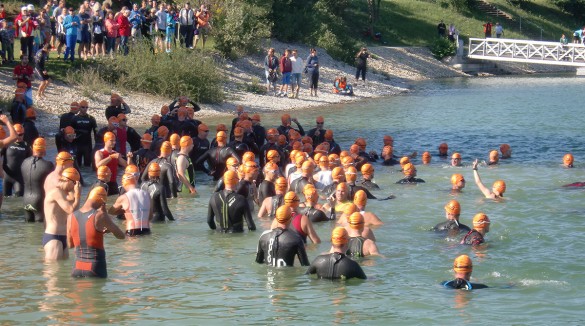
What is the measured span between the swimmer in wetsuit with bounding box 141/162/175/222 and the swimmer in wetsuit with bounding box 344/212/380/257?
336cm

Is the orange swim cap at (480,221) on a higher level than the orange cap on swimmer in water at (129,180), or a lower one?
lower

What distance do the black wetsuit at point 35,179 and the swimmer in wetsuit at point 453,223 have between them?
21.0 ft

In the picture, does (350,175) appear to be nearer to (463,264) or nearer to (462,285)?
(462,285)

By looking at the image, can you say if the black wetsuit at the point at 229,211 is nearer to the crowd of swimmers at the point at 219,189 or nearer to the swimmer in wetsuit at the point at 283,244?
the crowd of swimmers at the point at 219,189

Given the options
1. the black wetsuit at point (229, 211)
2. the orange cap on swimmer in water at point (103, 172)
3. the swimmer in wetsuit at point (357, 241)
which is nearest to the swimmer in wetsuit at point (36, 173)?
the orange cap on swimmer in water at point (103, 172)

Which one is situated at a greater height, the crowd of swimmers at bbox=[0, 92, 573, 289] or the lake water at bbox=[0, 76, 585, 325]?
the crowd of swimmers at bbox=[0, 92, 573, 289]

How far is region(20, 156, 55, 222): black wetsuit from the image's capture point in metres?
16.4

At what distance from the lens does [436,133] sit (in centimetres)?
3338

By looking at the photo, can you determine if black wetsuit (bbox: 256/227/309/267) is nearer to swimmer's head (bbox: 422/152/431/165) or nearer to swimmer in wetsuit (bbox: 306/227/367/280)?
swimmer in wetsuit (bbox: 306/227/367/280)

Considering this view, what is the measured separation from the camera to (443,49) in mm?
61312

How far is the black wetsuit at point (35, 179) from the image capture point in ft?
53.8

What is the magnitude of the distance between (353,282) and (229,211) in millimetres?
3030

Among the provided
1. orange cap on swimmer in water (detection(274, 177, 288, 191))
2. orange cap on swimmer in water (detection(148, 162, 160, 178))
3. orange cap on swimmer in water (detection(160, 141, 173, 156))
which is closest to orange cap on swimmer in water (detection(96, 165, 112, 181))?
orange cap on swimmer in water (detection(148, 162, 160, 178))

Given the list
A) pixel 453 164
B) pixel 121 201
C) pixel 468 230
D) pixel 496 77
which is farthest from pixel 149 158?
pixel 496 77
